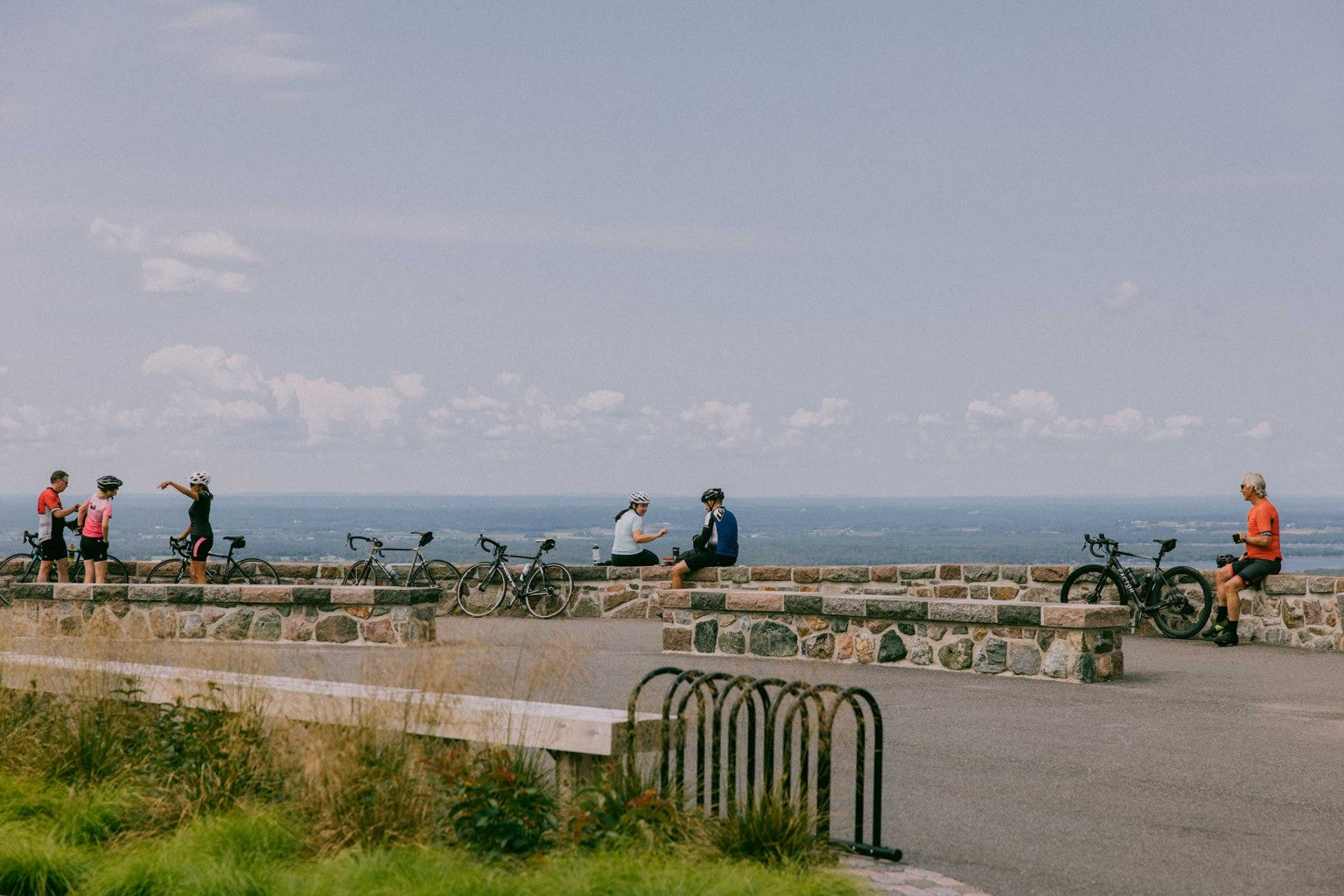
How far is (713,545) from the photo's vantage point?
65.4 feet

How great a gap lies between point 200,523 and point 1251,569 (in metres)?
13.2

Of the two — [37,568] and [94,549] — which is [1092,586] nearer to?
[94,549]

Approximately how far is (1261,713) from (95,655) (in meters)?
8.19

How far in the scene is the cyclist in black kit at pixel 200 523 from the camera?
64.8ft

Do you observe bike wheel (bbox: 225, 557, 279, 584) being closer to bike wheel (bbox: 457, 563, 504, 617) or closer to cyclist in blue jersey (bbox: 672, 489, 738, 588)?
bike wheel (bbox: 457, 563, 504, 617)

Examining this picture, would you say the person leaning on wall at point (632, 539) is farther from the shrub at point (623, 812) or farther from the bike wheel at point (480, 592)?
the shrub at point (623, 812)

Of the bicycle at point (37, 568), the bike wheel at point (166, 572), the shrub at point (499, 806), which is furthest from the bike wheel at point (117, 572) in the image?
the shrub at point (499, 806)

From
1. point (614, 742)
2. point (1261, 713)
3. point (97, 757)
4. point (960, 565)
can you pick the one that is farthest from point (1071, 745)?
point (960, 565)

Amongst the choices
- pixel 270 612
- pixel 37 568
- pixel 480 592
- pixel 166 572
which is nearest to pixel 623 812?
pixel 270 612

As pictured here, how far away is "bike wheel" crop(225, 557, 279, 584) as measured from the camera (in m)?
22.2

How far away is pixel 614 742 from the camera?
647cm

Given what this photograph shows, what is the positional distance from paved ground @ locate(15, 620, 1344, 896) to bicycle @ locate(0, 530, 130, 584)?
444 inches

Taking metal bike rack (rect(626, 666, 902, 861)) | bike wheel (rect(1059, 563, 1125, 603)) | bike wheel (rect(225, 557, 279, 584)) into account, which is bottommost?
metal bike rack (rect(626, 666, 902, 861))

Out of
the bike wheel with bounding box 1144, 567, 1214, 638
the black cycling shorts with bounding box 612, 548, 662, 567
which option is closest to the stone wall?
the black cycling shorts with bounding box 612, 548, 662, 567
